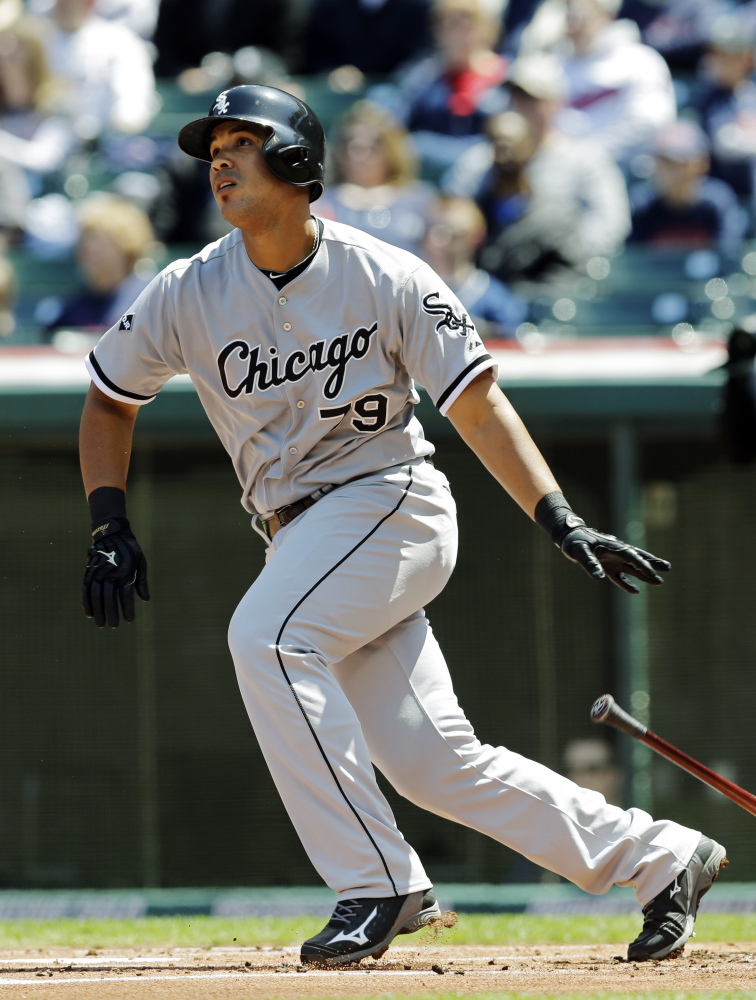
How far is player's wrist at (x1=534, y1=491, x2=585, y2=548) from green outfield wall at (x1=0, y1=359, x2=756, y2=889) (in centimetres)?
257

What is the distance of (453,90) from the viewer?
8023 mm

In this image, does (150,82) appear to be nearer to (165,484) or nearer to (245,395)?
(165,484)

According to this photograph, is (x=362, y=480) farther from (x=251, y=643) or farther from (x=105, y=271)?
(x=105, y=271)

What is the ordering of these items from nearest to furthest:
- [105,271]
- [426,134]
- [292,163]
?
[292,163] → [105,271] → [426,134]

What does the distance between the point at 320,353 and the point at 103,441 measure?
55 centimetres

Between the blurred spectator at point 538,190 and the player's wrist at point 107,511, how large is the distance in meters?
3.94

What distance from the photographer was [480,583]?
539 cm

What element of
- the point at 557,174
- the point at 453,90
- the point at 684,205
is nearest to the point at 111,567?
the point at 557,174

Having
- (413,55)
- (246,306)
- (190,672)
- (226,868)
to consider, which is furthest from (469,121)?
(246,306)

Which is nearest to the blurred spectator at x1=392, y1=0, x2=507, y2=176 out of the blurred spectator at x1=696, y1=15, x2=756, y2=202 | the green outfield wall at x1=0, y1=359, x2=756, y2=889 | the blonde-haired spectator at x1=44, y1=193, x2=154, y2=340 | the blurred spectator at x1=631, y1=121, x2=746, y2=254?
the blurred spectator at x1=631, y1=121, x2=746, y2=254

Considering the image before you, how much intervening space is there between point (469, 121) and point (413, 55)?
1.06 meters

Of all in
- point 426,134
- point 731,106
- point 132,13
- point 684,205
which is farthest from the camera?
point 132,13

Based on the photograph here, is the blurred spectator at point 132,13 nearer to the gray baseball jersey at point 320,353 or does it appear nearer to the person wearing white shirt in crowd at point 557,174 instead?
the person wearing white shirt in crowd at point 557,174

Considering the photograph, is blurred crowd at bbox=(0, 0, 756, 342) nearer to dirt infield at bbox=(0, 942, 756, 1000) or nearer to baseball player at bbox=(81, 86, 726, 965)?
baseball player at bbox=(81, 86, 726, 965)
